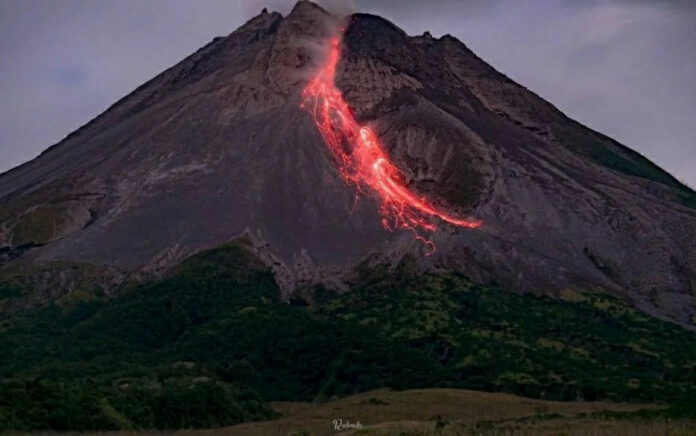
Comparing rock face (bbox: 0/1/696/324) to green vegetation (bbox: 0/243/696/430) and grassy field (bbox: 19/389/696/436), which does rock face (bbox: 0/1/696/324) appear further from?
grassy field (bbox: 19/389/696/436)

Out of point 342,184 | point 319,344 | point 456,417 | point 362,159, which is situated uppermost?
point 362,159

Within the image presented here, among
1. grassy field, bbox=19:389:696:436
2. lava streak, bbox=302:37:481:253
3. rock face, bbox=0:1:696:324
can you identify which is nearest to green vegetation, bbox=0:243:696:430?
grassy field, bbox=19:389:696:436

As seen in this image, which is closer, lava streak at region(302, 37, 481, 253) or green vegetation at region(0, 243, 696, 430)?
green vegetation at region(0, 243, 696, 430)

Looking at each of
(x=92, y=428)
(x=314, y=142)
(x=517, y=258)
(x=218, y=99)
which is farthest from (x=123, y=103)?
(x=92, y=428)

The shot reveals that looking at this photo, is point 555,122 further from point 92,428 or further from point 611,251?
point 92,428

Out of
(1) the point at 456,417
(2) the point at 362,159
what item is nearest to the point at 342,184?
(2) the point at 362,159

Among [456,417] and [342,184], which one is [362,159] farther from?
[456,417]

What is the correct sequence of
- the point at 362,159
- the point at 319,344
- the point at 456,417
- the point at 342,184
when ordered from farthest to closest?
1. the point at 362,159
2. the point at 342,184
3. the point at 319,344
4. the point at 456,417
